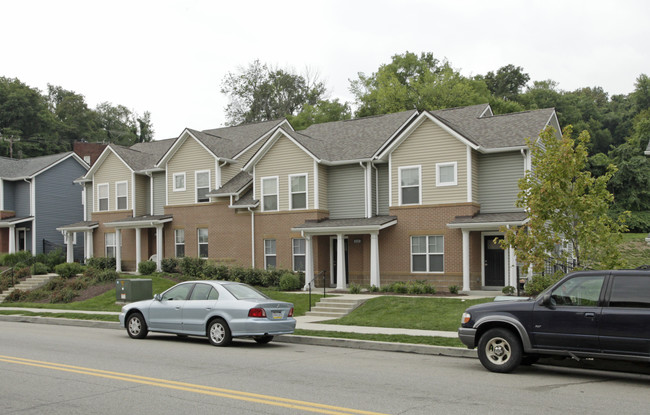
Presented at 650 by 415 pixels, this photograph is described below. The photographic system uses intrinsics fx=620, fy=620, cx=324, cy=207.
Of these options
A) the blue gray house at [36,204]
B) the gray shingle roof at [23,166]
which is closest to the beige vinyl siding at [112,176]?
the blue gray house at [36,204]

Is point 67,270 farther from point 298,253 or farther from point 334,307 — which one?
point 334,307

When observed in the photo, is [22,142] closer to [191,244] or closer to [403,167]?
[191,244]

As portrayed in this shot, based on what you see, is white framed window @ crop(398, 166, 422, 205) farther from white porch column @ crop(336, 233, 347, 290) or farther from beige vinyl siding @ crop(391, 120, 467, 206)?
white porch column @ crop(336, 233, 347, 290)

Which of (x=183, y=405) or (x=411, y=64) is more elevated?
(x=411, y=64)

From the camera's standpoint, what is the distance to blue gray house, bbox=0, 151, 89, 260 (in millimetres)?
41469

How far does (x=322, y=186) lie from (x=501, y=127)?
8077mm

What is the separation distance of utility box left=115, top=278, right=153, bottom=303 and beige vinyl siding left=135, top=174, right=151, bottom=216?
11.3 metres

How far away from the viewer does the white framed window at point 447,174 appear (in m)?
24.3

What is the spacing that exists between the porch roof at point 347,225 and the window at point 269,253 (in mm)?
2390

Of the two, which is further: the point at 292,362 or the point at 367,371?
the point at 292,362

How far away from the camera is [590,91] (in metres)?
81.3

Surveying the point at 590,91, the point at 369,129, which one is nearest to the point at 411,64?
the point at 369,129

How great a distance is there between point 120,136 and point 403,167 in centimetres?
6785

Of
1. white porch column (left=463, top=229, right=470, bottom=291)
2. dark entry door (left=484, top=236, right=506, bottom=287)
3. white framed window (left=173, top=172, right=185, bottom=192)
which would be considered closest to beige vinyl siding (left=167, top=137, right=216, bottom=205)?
white framed window (left=173, top=172, right=185, bottom=192)
